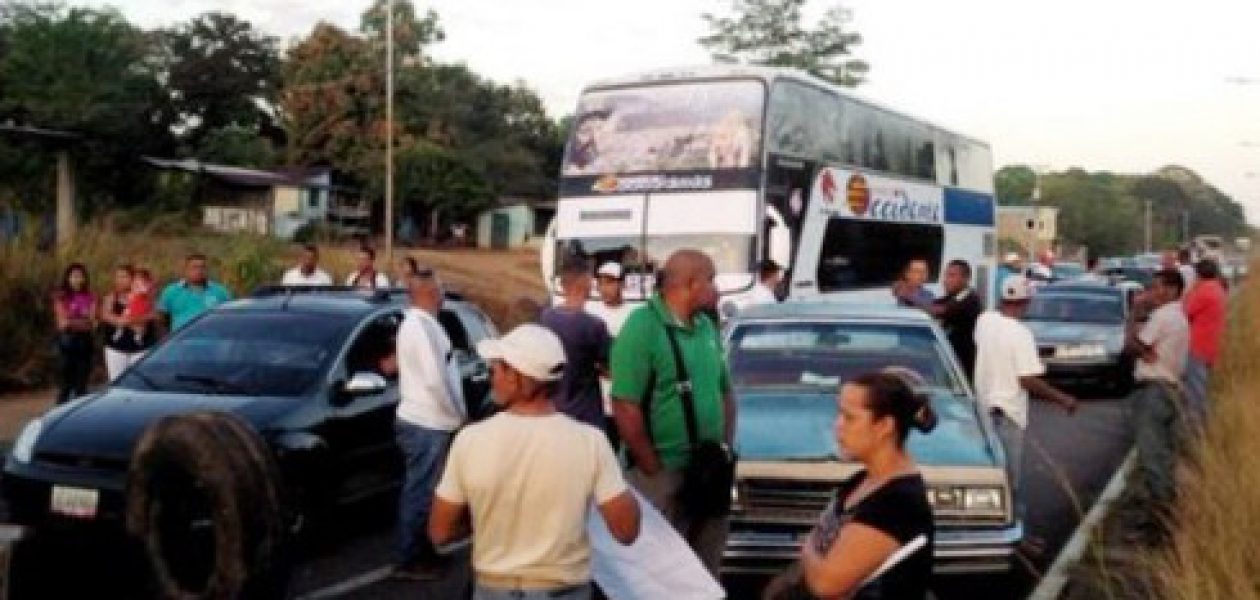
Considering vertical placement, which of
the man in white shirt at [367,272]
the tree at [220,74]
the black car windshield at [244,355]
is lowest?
the black car windshield at [244,355]

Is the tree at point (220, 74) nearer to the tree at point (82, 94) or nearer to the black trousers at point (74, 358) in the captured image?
the tree at point (82, 94)

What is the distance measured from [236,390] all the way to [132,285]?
483cm

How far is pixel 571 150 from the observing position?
1750 centimetres

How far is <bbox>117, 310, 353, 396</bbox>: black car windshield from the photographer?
8.92m

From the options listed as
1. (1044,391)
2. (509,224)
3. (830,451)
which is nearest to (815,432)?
(830,451)

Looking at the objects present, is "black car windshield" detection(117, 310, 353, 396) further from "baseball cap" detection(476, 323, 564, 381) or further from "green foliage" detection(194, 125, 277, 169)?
"green foliage" detection(194, 125, 277, 169)

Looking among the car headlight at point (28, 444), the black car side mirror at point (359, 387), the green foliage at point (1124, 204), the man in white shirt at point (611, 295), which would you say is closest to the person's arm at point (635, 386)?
the black car side mirror at point (359, 387)

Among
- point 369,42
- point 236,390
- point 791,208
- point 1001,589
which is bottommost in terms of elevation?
point 1001,589

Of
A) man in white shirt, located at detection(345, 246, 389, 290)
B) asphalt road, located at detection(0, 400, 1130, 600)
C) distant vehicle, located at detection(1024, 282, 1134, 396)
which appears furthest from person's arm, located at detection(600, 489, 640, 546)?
distant vehicle, located at detection(1024, 282, 1134, 396)

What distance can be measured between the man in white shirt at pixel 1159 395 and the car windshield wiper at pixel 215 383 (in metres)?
5.76

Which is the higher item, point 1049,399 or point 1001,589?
point 1049,399

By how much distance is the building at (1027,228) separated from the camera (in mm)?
65125

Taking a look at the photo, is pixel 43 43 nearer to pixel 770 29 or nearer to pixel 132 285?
pixel 770 29

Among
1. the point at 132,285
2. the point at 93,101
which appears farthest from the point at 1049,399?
the point at 93,101
